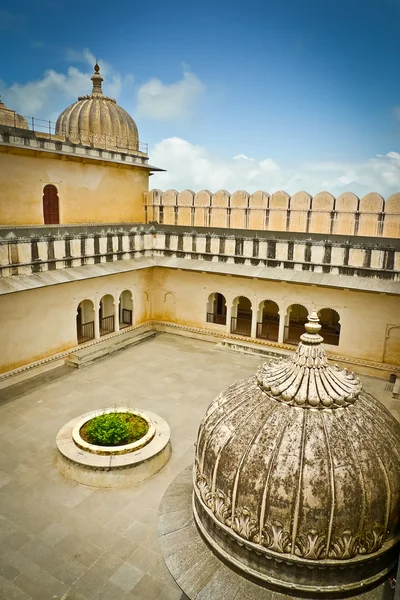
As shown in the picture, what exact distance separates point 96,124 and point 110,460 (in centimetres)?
1902

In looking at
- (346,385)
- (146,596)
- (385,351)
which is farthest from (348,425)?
(385,351)

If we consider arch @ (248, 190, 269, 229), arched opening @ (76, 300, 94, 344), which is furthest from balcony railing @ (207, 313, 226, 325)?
arched opening @ (76, 300, 94, 344)

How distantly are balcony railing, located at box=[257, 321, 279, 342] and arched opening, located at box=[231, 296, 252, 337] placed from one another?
23.7 inches

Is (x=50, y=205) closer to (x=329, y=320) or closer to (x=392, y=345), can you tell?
(x=329, y=320)

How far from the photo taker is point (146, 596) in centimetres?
686

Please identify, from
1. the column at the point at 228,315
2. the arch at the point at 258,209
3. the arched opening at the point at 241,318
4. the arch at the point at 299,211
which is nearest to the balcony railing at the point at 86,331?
the column at the point at 228,315

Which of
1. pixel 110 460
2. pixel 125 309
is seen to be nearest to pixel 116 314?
pixel 125 309

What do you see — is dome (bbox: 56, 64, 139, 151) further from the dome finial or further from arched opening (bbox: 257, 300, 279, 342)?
arched opening (bbox: 257, 300, 279, 342)

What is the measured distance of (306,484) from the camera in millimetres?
4262

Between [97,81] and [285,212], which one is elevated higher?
[97,81]

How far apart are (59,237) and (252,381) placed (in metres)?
11.8

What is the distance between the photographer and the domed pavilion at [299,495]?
13.8 ft

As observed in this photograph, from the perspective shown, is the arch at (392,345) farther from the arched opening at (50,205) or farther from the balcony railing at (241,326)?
the arched opening at (50,205)

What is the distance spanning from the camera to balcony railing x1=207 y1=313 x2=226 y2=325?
19547mm
